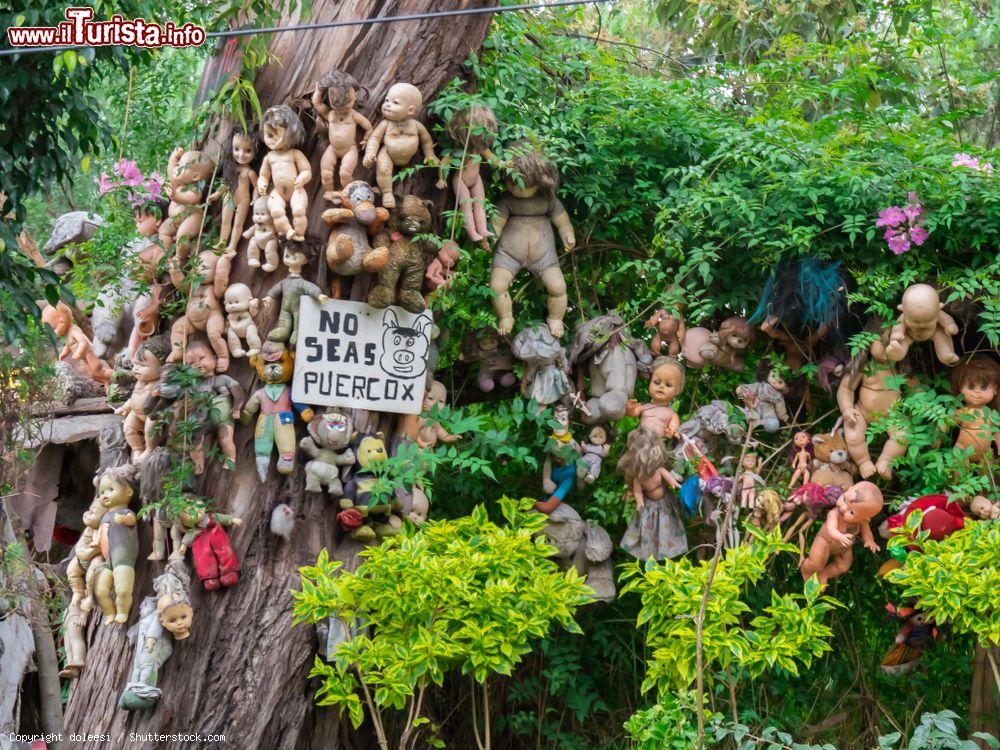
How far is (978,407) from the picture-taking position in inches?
190

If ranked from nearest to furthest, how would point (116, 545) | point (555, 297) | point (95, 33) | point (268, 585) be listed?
point (95, 33) < point (116, 545) < point (268, 585) < point (555, 297)

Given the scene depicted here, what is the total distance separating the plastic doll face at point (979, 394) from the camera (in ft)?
15.8

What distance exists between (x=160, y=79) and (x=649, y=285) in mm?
2405

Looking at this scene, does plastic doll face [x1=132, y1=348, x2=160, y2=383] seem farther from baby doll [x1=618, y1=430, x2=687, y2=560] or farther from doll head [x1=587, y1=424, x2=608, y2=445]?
baby doll [x1=618, y1=430, x2=687, y2=560]

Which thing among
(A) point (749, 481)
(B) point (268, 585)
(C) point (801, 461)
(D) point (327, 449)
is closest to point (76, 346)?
(D) point (327, 449)

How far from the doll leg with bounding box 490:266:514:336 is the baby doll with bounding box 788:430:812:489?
1.36 meters

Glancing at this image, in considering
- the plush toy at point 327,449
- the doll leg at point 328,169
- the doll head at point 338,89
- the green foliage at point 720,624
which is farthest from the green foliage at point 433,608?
the doll head at point 338,89

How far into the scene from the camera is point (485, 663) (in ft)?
13.7

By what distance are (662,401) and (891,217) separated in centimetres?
124

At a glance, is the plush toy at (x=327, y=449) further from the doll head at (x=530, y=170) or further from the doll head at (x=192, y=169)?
Result: the doll head at (x=530, y=170)

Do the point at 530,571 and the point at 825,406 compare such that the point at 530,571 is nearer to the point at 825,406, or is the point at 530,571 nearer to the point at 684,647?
the point at 684,647

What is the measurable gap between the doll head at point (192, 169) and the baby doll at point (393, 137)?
26.1 inches

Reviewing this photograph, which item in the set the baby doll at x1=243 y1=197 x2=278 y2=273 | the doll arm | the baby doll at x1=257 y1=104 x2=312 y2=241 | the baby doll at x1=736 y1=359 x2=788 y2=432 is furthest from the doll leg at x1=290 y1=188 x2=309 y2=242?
the baby doll at x1=736 y1=359 x2=788 y2=432

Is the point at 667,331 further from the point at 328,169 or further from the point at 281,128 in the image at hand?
the point at 281,128
